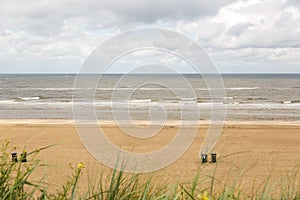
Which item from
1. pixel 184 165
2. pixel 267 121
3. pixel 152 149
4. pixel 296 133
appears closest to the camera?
pixel 184 165

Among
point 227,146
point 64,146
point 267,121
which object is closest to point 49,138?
point 64,146

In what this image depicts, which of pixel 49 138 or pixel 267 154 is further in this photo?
pixel 49 138

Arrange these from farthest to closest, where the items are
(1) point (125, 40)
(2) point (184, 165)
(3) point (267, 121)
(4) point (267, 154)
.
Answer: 1. (3) point (267, 121)
2. (4) point (267, 154)
3. (2) point (184, 165)
4. (1) point (125, 40)

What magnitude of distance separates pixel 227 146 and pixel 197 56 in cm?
1033

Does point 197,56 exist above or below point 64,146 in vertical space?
above

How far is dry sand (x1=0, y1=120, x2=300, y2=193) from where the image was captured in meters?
9.77

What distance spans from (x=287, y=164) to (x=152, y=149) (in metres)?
4.20

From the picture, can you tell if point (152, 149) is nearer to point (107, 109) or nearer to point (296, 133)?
point (296, 133)

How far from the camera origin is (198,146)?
13641 mm

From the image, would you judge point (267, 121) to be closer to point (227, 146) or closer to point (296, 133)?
point (296, 133)

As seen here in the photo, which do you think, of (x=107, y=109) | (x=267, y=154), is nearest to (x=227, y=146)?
(x=267, y=154)

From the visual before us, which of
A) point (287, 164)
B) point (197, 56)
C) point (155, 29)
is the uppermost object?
point (155, 29)

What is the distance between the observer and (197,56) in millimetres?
4086

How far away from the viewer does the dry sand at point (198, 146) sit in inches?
384
